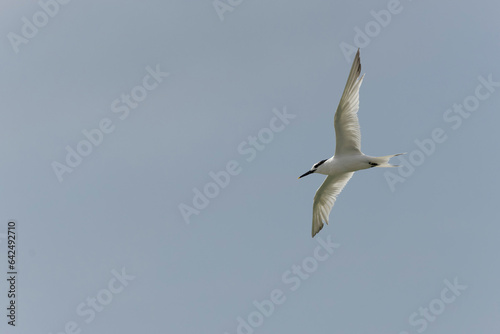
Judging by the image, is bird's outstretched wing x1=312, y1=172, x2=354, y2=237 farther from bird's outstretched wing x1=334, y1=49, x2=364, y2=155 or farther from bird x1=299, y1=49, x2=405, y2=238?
bird's outstretched wing x1=334, y1=49, x2=364, y2=155

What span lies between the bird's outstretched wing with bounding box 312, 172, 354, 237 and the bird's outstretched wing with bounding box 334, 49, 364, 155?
2020 millimetres

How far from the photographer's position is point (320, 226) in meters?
24.6

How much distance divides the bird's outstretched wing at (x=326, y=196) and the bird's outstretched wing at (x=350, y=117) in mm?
2020

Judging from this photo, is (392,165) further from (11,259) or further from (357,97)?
(11,259)

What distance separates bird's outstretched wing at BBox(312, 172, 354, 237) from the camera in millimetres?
23859

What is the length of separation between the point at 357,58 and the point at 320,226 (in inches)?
275

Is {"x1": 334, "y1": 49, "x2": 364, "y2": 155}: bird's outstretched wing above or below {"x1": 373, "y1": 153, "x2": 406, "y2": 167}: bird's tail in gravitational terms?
above

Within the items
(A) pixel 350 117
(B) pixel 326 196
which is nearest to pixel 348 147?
(A) pixel 350 117

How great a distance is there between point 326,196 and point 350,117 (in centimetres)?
422

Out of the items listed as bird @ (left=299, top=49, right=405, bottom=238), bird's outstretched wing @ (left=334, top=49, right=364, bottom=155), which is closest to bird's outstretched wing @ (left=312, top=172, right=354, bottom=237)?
bird @ (left=299, top=49, right=405, bottom=238)

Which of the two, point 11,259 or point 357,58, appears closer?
point 357,58

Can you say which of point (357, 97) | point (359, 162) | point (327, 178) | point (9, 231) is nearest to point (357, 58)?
point (357, 97)

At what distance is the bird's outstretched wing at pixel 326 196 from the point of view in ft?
78.3

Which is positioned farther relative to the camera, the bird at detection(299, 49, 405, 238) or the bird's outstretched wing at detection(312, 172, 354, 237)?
the bird's outstretched wing at detection(312, 172, 354, 237)
